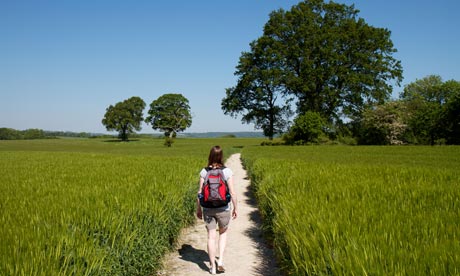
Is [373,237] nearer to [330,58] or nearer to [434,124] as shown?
[330,58]

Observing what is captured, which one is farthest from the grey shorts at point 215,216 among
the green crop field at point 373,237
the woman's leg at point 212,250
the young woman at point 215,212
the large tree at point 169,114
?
the large tree at point 169,114

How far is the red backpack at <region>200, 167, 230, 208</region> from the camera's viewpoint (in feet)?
16.5

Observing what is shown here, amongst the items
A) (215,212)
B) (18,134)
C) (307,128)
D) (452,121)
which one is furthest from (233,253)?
(18,134)

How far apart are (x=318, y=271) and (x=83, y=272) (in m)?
2.38

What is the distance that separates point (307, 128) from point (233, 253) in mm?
34390

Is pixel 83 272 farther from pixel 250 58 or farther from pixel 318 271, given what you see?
pixel 250 58

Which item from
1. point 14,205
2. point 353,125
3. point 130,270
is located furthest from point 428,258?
point 353,125

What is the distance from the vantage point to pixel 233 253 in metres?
6.19

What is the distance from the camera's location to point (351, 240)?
323 centimetres

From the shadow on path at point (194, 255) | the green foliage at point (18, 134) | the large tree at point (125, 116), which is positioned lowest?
the shadow on path at point (194, 255)

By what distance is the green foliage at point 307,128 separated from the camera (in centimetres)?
3844

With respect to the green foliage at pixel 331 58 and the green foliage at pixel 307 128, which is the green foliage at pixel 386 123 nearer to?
the green foliage at pixel 331 58

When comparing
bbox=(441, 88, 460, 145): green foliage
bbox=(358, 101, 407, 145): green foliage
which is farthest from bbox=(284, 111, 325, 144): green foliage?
bbox=(441, 88, 460, 145): green foliage

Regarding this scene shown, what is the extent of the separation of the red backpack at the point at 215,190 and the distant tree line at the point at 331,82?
34.9 m
